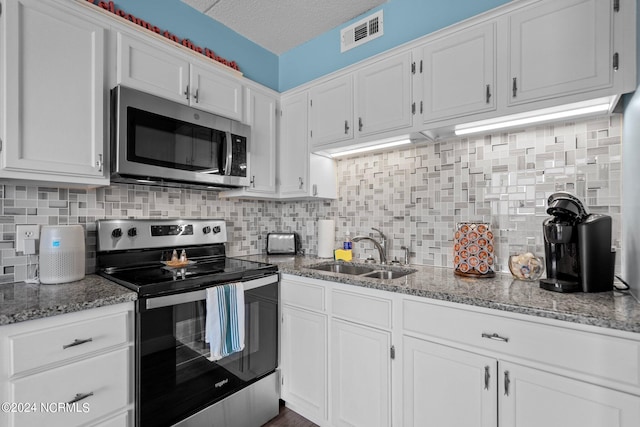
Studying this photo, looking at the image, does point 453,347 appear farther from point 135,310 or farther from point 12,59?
point 12,59

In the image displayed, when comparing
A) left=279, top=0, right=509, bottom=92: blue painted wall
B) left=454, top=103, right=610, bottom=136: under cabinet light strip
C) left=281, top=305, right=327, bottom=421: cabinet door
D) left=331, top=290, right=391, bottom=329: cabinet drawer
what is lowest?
left=281, top=305, right=327, bottom=421: cabinet door

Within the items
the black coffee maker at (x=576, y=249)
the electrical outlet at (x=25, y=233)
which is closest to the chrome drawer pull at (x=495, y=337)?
the black coffee maker at (x=576, y=249)

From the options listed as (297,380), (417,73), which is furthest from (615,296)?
(297,380)

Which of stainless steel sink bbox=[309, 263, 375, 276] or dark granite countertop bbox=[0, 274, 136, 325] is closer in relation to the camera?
dark granite countertop bbox=[0, 274, 136, 325]

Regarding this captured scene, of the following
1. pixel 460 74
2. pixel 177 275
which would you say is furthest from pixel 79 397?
pixel 460 74

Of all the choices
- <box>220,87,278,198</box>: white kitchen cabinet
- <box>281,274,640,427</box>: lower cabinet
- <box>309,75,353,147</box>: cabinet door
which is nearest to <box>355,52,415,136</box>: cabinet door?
Answer: <box>309,75,353,147</box>: cabinet door

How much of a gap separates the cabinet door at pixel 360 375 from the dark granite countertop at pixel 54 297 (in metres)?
1.09

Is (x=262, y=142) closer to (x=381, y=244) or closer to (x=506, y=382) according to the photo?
(x=381, y=244)

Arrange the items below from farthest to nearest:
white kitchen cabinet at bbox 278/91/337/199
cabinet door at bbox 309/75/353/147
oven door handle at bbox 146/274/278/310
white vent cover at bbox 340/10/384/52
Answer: white kitchen cabinet at bbox 278/91/337/199
white vent cover at bbox 340/10/384/52
cabinet door at bbox 309/75/353/147
oven door handle at bbox 146/274/278/310

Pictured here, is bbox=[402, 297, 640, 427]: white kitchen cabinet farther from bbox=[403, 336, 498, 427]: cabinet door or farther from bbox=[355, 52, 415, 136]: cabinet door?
bbox=[355, 52, 415, 136]: cabinet door

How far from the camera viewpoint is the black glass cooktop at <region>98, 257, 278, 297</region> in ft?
4.65

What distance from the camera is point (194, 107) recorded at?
6.43 feet

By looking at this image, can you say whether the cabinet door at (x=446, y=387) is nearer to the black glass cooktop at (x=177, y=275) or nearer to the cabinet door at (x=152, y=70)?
the black glass cooktop at (x=177, y=275)

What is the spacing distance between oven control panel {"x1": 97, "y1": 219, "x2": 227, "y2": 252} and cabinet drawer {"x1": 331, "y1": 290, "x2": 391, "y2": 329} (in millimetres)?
1076
